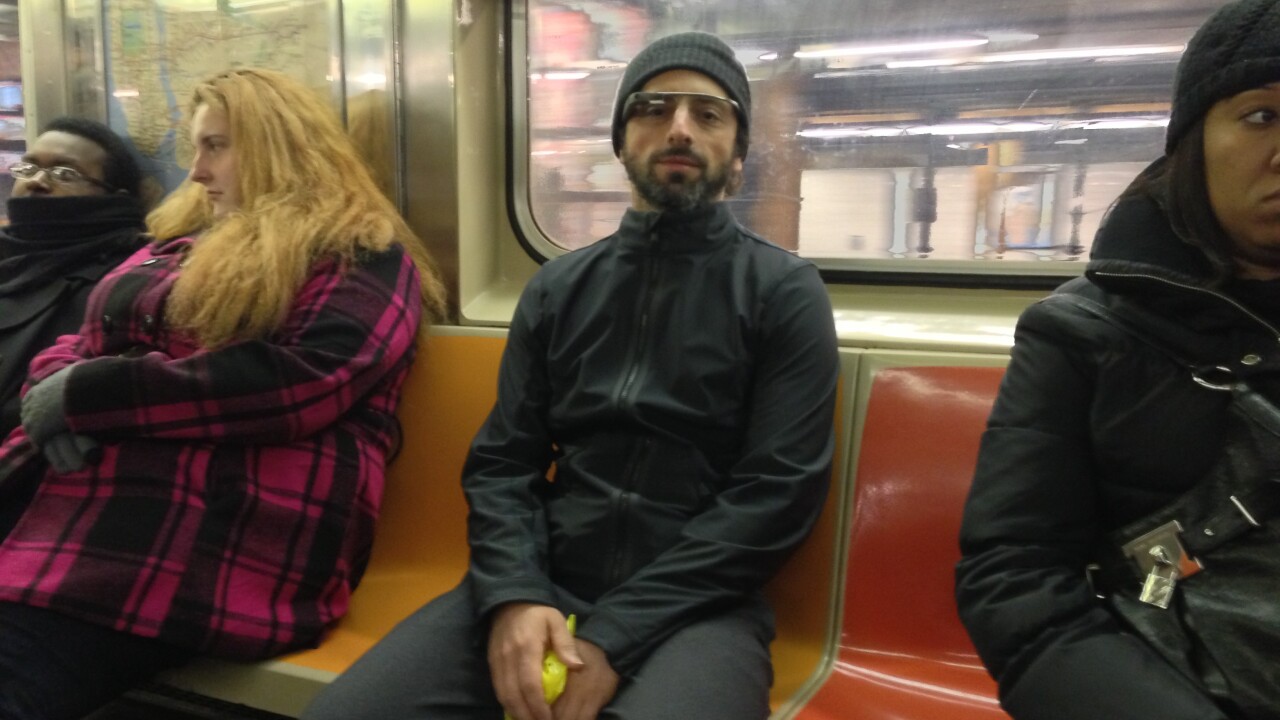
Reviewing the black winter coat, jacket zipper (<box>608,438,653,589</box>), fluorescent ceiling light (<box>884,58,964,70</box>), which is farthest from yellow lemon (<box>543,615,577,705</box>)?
the black winter coat

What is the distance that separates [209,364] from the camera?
1.84 metres

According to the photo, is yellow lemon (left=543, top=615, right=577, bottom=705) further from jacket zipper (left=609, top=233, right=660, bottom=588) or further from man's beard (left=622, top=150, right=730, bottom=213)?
man's beard (left=622, top=150, right=730, bottom=213)

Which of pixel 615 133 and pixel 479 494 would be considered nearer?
pixel 479 494

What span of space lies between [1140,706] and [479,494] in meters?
1.16

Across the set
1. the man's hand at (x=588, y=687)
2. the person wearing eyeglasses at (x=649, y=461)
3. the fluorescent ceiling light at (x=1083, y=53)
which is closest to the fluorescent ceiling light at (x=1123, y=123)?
the fluorescent ceiling light at (x=1083, y=53)

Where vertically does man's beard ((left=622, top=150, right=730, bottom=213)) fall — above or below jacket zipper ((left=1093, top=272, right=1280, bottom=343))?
above

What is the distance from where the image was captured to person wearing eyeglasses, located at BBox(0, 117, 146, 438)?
94.0 inches

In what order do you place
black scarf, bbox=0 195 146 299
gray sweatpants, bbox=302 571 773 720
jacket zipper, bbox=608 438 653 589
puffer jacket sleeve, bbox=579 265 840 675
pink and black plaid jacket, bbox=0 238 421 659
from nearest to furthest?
gray sweatpants, bbox=302 571 773 720 < puffer jacket sleeve, bbox=579 265 840 675 < jacket zipper, bbox=608 438 653 589 < pink and black plaid jacket, bbox=0 238 421 659 < black scarf, bbox=0 195 146 299

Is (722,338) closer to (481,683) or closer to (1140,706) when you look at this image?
(481,683)

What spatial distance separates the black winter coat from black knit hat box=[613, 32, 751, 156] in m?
1.72

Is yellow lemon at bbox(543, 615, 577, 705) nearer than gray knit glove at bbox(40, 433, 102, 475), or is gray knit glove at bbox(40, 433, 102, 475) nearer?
yellow lemon at bbox(543, 615, 577, 705)

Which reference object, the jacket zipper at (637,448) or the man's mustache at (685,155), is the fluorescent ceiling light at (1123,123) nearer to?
the man's mustache at (685,155)

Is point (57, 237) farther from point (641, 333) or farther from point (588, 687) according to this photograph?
point (588, 687)

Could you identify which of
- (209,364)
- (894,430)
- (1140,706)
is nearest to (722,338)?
(894,430)
